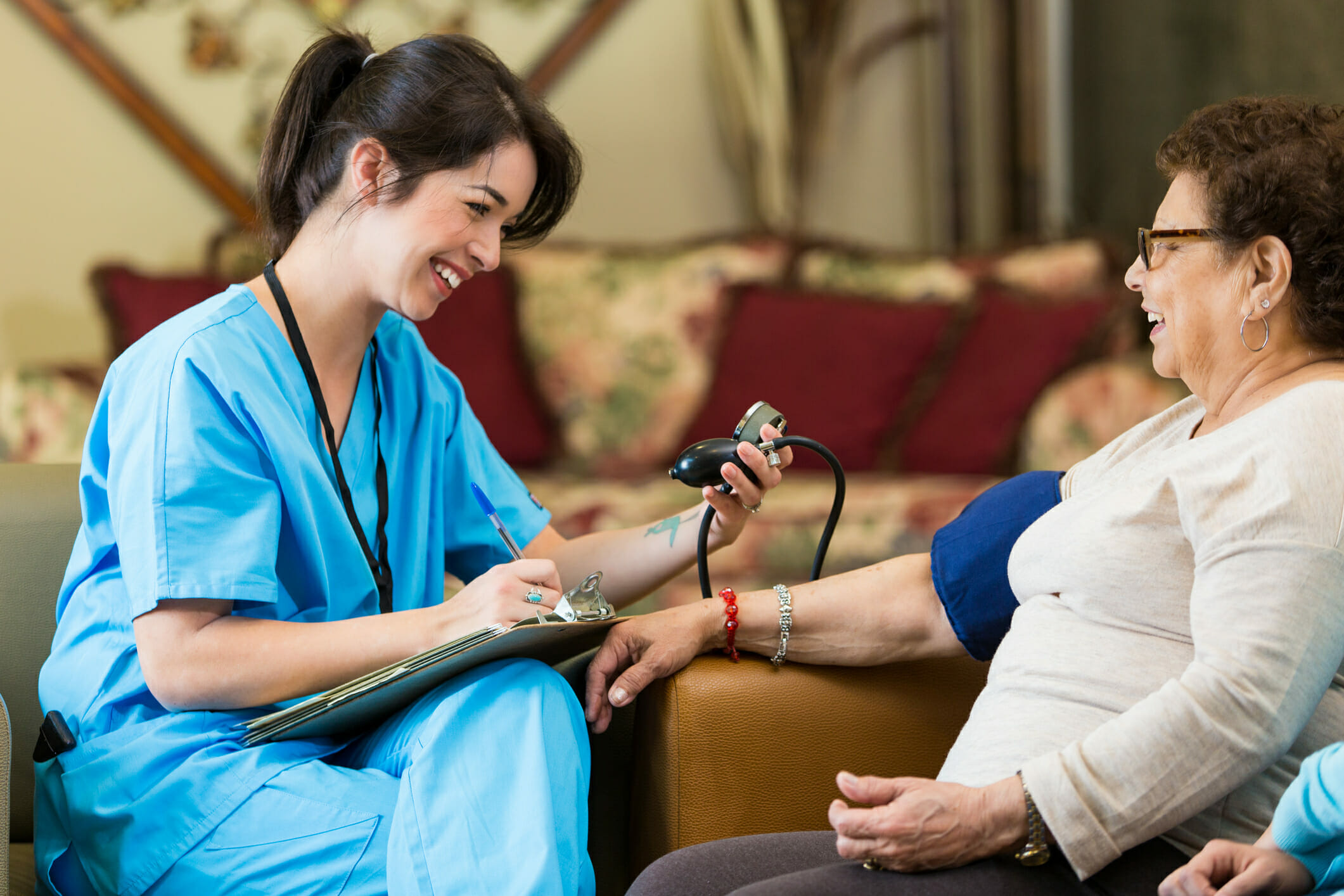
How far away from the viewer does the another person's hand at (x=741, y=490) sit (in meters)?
1.37

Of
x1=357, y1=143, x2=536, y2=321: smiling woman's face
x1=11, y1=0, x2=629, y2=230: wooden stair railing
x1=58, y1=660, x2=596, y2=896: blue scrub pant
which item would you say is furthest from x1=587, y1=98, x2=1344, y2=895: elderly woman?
x1=11, y1=0, x2=629, y2=230: wooden stair railing

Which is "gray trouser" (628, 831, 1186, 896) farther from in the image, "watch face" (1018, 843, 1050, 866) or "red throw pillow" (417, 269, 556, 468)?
"red throw pillow" (417, 269, 556, 468)

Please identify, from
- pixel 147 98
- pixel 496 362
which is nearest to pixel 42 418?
pixel 496 362

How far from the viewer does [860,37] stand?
383 centimetres

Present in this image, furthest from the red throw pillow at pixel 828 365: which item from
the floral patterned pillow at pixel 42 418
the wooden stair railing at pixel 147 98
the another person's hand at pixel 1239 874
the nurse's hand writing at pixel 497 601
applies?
the another person's hand at pixel 1239 874

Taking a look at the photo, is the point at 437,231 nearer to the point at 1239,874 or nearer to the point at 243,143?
the point at 1239,874

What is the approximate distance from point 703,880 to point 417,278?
688 millimetres

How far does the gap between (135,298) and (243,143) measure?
2.46 ft

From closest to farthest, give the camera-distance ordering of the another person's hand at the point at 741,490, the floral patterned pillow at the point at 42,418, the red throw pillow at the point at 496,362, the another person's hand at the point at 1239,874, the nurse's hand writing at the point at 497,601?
the another person's hand at the point at 1239,874
the nurse's hand writing at the point at 497,601
the another person's hand at the point at 741,490
the floral patterned pillow at the point at 42,418
the red throw pillow at the point at 496,362

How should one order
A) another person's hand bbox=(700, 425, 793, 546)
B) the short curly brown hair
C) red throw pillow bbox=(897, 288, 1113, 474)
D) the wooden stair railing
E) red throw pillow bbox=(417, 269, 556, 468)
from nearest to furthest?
the short curly brown hair < another person's hand bbox=(700, 425, 793, 546) < red throw pillow bbox=(897, 288, 1113, 474) < red throw pillow bbox=(417, 269, 556, 468) < the wooden stair railing

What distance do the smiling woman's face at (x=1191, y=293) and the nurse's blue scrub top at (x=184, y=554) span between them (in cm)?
82

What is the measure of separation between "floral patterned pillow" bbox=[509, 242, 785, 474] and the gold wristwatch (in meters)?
2.04

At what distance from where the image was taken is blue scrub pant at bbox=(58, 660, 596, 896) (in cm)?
108

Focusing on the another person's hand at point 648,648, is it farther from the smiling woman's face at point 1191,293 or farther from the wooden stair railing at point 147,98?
the wooden stair railing at point 147,98
